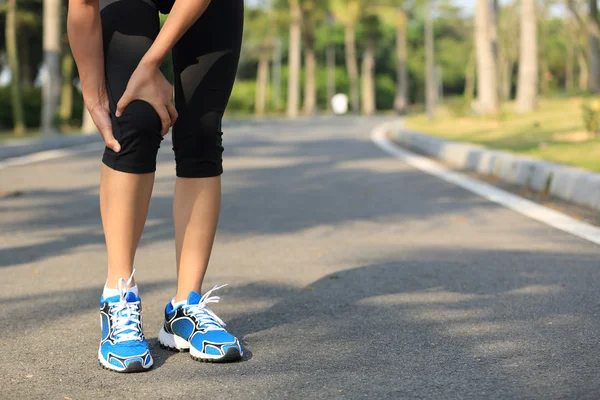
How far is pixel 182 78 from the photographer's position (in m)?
3.40

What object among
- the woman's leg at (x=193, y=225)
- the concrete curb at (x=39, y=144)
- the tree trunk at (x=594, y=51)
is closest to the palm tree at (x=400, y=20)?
the tree trunk at (x=594, y=51)

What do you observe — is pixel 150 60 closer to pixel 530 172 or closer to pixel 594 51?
pixel 530 172

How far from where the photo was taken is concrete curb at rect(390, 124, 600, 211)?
27.6ft

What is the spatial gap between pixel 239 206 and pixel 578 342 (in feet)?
17.5

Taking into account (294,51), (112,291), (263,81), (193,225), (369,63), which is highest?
(193,225)

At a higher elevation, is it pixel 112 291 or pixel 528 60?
pixel 112 291

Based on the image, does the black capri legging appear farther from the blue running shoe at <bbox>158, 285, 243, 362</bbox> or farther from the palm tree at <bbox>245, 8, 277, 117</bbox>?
the palm tree at <bbox>245, 8, 277, 117</bbox>

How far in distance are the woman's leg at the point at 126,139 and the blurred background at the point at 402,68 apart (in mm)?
8187

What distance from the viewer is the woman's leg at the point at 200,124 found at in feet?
11.1

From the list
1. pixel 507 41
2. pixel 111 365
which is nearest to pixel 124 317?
pixel 111 365

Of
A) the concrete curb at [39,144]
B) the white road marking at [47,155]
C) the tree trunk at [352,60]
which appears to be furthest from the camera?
the tree trunk at [352,60]

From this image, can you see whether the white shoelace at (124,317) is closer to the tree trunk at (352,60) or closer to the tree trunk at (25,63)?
the tree trunk at (25,63)

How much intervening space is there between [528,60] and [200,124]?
22.5 m

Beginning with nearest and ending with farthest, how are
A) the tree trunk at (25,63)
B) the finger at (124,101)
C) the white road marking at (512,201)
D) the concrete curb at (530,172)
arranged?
the finger at (124,101) < the white road marking at (512,201) < the concrete curb at (530,172) < the tree trunk at (25,63)
